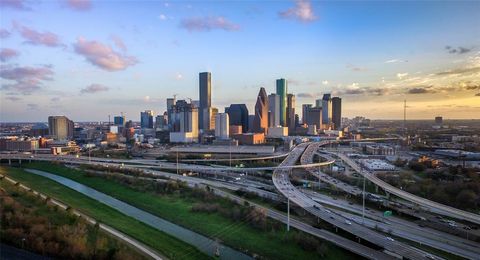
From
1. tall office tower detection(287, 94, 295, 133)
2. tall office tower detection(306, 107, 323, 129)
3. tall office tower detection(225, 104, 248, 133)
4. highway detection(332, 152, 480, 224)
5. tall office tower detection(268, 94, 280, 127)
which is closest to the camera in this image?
highway detection(332, 152, 480, 224)

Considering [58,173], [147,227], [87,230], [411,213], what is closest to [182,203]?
[147,227]

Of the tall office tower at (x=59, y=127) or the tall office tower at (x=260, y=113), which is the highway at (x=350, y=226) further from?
the tall office tower at (x=59, y=127)

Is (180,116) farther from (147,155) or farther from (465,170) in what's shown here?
(465,170)

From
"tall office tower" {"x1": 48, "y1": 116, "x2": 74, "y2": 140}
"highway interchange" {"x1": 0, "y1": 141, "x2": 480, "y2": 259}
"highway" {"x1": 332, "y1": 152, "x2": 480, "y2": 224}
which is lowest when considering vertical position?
"highway interchange" {"x1": 0, "y1": 141, "x2": 480, "y2": 259}

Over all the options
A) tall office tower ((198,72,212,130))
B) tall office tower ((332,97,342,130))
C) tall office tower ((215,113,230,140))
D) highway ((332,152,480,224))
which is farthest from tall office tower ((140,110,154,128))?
highway ((332,152,480,224))

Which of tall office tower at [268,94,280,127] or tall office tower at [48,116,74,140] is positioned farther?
tall office tower at [268,94,280,127]

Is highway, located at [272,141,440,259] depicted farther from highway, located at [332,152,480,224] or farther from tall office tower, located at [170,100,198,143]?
tall office tower, located at [170,100,198,143]

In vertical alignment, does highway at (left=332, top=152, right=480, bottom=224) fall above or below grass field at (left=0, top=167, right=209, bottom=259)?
above
